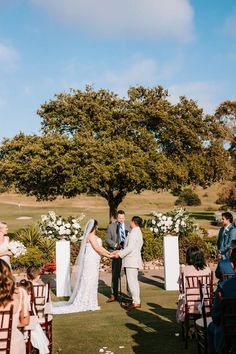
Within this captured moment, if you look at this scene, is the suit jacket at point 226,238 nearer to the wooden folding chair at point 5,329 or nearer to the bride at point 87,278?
the bride at point 87,278

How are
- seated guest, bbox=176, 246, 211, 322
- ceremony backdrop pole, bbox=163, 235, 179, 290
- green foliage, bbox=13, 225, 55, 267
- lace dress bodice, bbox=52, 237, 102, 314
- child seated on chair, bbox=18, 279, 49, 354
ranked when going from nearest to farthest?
child seated on chair, bbox=18, 279, 49, 354 → seated guest, bbox=176, 246, 211, 322 → lace dress bodice, bbox=52, 237, 102, 314 → ceremony backdrop pole, bbox=163, 235, 179, 290 → green foliage, bbox=13, 225, 55, 267

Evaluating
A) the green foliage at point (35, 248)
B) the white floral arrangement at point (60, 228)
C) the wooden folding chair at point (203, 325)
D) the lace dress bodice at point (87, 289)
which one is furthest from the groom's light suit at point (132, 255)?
the green foliage at point (35, 248)

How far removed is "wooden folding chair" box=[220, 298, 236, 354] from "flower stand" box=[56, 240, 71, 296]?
8.90 metres

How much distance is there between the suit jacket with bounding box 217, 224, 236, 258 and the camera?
10805mm

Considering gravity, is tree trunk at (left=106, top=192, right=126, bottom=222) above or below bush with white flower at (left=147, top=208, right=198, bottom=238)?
above

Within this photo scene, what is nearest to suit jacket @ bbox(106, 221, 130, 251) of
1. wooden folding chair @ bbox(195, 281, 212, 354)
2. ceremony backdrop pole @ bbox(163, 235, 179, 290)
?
ceremony backdrop pole @ bbox(163, 235, 179, 290)

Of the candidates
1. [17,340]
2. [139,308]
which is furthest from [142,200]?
[17,340]

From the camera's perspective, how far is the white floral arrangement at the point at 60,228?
17.3 m

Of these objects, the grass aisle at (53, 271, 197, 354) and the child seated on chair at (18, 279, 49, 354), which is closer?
the child seated on chair at (18, 279, 49, 354)

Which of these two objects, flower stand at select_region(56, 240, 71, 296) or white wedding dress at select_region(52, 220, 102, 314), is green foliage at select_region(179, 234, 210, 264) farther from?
white wedding dress at select_region(52, 220, 102, 314)

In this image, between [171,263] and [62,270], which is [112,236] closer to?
[62,270]

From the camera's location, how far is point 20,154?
89.5ft

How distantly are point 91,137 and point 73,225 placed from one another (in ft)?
38.7

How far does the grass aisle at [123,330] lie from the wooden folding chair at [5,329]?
9.78 feet
